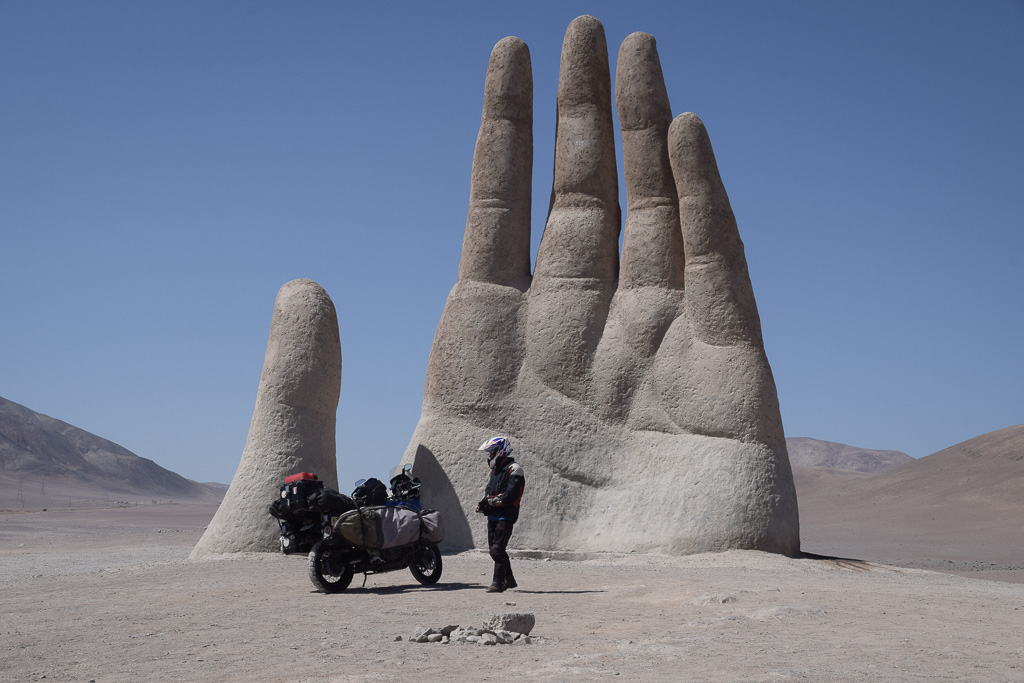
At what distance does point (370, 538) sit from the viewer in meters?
9.98

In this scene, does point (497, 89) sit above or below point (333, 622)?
above

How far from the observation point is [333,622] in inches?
309

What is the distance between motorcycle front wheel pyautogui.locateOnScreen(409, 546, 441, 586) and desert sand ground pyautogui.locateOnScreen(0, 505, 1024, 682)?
17cm

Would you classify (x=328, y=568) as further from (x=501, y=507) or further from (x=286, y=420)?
(x=286, y=420)

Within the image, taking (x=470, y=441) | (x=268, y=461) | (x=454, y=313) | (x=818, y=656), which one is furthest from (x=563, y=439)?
(x=818, y=656)

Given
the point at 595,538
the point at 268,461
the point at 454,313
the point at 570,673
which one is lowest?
the point at 570,673

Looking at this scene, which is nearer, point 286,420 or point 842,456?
point 286,420

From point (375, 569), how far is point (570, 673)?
494 cm

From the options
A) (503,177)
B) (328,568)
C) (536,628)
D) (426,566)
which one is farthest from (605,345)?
(536,628)

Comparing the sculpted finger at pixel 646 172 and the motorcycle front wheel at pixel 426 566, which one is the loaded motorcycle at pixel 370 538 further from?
the sculpted finger at pixel 646 172

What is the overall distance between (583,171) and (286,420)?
673 cm

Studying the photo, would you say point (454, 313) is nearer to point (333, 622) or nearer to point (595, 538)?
point (595, 538)

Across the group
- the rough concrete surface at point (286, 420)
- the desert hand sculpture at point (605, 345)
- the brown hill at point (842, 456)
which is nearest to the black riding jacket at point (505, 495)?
the desert hand sculpture at point (605, 345)

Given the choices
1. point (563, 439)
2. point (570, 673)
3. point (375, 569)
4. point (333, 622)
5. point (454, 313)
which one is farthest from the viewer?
point (454, 313)
